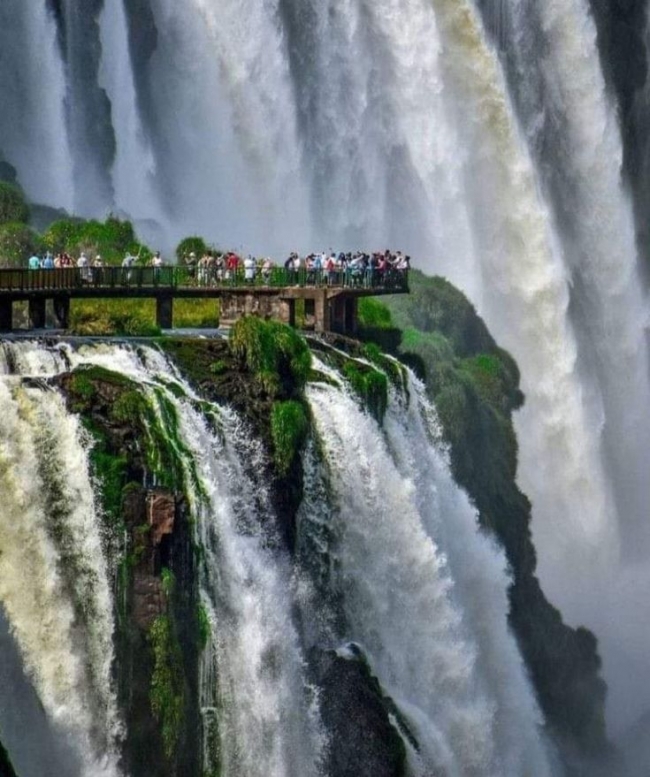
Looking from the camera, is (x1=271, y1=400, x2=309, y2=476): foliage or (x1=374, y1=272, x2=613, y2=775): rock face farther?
(x1=374, y1=272, x2=613, y2=775): rock face

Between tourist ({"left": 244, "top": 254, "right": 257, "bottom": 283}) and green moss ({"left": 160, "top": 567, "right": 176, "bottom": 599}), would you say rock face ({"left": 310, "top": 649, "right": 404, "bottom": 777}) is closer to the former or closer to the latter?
green moss ({"left": 160, "top": 567, "right": 176, "bottom": 599})

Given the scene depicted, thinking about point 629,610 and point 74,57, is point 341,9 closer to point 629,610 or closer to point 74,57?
point 74,57

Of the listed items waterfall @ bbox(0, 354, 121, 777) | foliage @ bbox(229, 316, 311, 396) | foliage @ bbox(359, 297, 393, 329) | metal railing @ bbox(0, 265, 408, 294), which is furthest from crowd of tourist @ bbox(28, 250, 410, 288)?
waterfall @ bbox(0, 354, 121, 777)

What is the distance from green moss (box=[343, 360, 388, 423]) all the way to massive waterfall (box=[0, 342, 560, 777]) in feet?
1.85

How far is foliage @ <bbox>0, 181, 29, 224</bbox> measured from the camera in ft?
189

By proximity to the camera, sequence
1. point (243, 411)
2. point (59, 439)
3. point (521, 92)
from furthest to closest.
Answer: point (521, 92) < point (243, 411) < point (59, 439)

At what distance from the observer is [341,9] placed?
6731cm

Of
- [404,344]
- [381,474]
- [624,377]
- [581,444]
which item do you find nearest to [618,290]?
[624,377]

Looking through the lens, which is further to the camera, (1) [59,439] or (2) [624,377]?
(2) [624,377]

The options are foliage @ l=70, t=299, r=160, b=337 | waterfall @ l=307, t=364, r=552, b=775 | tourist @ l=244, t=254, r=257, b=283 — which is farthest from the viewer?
tourist @ l=244, t=254, r=257, b=283

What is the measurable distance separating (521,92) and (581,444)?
10.9 meters

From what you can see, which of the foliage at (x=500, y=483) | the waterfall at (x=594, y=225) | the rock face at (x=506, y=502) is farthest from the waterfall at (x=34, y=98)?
the waterfall at (x=594, y=225)

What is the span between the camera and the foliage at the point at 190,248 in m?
57.0

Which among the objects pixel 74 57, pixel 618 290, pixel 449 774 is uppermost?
pixel 74 57
